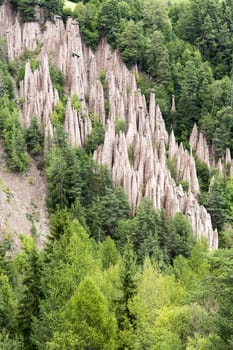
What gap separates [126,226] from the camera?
4997 cm

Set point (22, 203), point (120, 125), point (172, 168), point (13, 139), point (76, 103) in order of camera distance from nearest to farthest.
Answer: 1. point (22, 203)
2. point (13, 139)
3. point (172, 168)
4. point (120, 125)
5. point (76, 103)

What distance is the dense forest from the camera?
24578mm

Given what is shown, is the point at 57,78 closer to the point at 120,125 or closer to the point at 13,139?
the point at 120,125

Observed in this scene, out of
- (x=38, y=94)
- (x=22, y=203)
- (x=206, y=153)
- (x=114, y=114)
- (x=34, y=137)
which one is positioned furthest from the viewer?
(x=206, y=153)

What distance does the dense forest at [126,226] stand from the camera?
80.6ft

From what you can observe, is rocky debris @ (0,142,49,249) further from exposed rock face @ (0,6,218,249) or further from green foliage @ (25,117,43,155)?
exposed rock face @ (0,6,218,249)

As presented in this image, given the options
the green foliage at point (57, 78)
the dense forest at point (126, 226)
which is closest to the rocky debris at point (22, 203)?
the dense forest at point (126, 226)

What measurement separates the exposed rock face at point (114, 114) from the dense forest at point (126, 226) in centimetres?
137

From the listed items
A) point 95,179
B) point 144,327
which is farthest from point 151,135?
point 144,327

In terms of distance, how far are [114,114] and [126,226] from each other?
1663 cm

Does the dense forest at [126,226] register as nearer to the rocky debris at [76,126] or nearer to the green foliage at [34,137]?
the green foliage at [34,137]

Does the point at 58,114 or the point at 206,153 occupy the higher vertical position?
the point at 58,114

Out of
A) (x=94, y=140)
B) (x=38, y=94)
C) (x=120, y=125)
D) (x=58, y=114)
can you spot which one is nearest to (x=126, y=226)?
(x=94, y=140)

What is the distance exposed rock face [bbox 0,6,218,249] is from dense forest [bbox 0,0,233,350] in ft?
4.50
